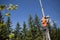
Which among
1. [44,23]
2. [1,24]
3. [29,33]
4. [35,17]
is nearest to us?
[1,24]

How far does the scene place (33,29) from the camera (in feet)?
245

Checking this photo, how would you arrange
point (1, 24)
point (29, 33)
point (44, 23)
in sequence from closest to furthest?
point (1, 24) < point (44, 23) < point (29, 33)

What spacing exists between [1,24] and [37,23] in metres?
78.8

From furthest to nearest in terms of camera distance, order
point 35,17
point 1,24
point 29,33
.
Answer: point 35,17
point 29,33
point 1,24

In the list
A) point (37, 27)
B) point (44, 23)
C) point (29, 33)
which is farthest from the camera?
point (37, 27)

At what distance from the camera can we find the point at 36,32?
245 feet

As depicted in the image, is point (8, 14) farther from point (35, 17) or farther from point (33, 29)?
point (35, 17)

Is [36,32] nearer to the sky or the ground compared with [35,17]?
nearer to the ground

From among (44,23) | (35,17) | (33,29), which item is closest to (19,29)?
(35,17)

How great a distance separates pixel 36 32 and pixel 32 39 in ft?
11.6

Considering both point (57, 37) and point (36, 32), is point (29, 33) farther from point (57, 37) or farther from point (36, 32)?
point (57, 37)

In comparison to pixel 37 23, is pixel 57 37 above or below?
below

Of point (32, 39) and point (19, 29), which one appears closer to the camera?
point (32, 39)

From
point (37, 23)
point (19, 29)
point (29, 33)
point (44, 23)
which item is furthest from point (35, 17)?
point (44, 23)
